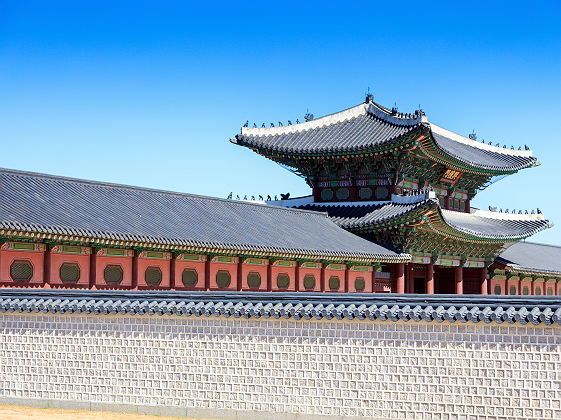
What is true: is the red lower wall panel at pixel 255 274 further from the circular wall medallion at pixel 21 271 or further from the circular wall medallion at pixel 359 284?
the circular wall medallion at pixel 21 271

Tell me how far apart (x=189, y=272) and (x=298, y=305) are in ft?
35.8

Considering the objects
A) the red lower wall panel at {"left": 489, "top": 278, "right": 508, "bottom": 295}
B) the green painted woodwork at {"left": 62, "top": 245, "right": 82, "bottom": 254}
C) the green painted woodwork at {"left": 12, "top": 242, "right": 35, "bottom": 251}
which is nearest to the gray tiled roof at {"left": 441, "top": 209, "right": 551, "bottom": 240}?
the red lower wall panel at {"left": 489, "top": 278, "right": 508, "bottom": 295}

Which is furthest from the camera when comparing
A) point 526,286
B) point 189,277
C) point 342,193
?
point 526,286

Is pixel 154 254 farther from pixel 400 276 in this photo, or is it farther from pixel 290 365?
pixel 400 276

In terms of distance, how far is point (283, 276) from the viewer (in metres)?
31.5

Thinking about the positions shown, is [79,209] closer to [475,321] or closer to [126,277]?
[126,277]

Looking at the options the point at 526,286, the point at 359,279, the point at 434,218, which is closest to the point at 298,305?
the point at 359,279

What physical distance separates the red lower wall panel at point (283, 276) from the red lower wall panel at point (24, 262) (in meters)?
9.77

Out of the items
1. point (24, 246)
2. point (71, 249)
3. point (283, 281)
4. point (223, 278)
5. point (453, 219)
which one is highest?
point (453, 219)

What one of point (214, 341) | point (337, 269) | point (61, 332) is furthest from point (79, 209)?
point (337, 269)

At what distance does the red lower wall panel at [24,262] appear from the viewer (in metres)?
22.1

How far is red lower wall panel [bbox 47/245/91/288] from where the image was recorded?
23375 mm

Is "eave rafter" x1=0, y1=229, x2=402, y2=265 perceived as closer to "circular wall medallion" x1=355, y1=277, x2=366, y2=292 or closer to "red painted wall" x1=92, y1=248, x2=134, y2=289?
"red painted wall" x1=92, y1=248, x2=134, y2=289

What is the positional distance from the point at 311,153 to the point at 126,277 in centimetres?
1603
